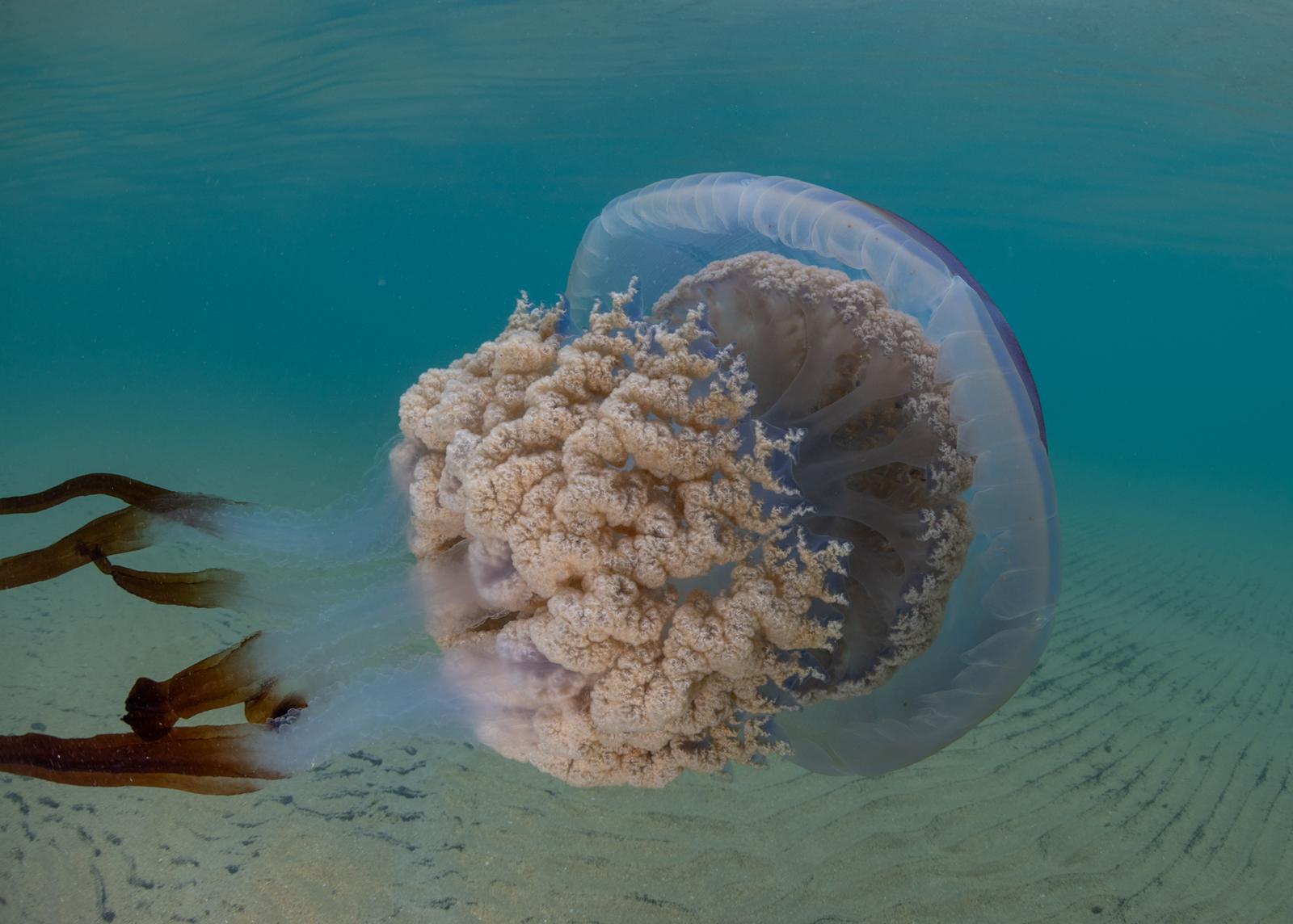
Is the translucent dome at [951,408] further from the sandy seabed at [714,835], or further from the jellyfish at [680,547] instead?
the sandy seabed at [714,835]

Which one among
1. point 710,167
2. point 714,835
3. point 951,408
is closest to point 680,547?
point 951,408

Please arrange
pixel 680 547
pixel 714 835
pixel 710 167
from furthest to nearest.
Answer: pixel 710 167 < pixel 714 835 < pixel 680 547

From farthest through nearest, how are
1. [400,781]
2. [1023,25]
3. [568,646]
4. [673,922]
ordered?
1. [1023,25]
2. [400,781]
3. [673,922]
4. [568,646]

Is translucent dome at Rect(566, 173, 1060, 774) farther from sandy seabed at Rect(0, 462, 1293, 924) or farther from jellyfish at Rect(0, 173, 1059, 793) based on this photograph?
sandy seabed at Rect(0, 462, 1293, 924)

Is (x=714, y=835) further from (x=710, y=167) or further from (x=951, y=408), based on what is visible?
(x=710, y=167)

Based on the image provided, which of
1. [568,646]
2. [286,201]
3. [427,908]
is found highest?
[286,201]

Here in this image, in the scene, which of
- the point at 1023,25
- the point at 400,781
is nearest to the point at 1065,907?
the point at 400,781

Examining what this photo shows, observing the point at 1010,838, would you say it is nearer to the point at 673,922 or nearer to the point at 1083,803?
the point at 1083,803
